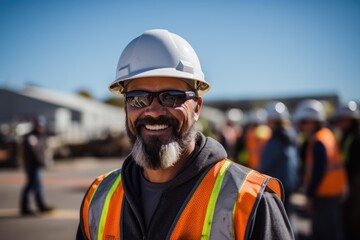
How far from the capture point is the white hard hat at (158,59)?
2.04 meters

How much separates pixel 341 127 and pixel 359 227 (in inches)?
61.0

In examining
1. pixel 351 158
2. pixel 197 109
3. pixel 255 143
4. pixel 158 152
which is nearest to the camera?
pixel 158 152

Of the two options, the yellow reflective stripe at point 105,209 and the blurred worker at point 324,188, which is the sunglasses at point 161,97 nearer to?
the yellow reflective stripe at point 105,209

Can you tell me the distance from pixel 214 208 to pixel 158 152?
18.8 inches

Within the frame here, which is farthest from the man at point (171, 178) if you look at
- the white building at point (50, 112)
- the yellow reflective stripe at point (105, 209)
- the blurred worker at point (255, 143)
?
the white building at point (50, 112)

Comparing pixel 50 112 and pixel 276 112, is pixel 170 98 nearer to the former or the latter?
pixel 276 112

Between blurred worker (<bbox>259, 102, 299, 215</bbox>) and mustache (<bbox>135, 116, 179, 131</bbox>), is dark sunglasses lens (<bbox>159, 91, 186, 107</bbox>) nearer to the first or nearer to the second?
mustache (<bbox>135, 116, 179, 131</bbox>)

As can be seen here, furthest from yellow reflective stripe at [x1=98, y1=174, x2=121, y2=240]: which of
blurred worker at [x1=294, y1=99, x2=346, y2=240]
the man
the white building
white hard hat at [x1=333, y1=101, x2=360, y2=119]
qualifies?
the white building

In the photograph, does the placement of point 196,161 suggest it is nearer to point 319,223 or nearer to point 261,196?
point 261,196

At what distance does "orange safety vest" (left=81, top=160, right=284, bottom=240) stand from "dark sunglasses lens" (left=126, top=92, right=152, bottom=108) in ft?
1.76

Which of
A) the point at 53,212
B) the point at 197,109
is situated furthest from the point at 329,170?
the point at 53,212

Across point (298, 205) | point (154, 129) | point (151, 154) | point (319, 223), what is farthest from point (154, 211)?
point (298, 205)

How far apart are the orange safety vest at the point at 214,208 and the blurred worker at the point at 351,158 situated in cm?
367

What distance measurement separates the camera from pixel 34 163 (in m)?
7.47
